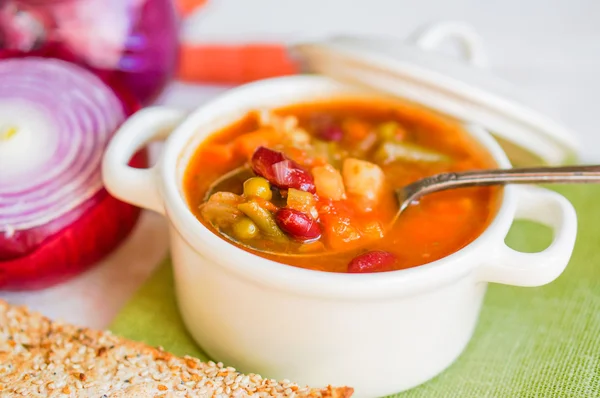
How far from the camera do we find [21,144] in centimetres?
295

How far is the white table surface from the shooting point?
420 centimetres

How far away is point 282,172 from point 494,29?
2.75m

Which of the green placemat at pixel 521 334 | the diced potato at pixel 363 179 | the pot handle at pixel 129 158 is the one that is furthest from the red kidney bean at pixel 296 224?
the green placemat at pixel 521 334

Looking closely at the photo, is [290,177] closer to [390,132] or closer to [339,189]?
[339,189]

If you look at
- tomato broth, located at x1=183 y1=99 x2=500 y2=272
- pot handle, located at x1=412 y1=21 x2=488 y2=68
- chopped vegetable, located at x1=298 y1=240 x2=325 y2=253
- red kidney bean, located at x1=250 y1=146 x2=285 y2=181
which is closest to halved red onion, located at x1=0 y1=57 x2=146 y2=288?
tomato broth, located at x1=183 y1=99 x2=500 y2=272

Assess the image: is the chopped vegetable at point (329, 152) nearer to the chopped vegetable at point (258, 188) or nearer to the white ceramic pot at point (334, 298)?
the chopped vegetable at point (258, 188)

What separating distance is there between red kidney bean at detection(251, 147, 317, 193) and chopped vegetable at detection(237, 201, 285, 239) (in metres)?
0.12

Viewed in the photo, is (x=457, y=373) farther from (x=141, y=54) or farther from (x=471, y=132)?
(x=141, y=54)

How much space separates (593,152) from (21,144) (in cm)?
267

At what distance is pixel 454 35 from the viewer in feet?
11.6

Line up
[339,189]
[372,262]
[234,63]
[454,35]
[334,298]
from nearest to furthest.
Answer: [334,298]
[372,262]
[339,189]
[454,35]
[234,63]

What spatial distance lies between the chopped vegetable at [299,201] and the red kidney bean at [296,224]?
0.11 feet

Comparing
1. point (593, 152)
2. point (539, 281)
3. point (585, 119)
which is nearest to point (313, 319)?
point (539, 281)

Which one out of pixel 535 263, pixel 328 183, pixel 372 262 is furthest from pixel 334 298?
pixel 535 263
